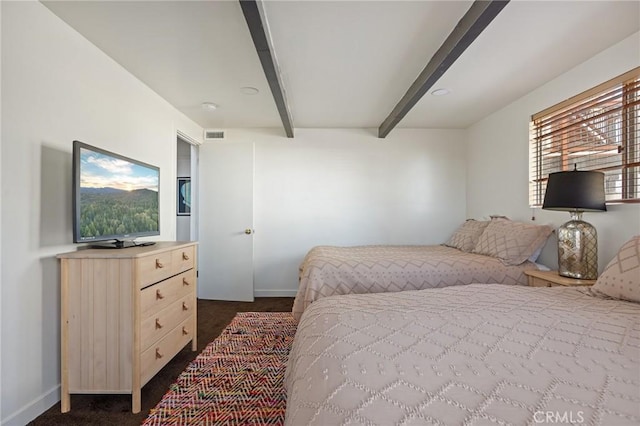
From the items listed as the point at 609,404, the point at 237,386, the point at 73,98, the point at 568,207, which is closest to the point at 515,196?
the point at 568,207

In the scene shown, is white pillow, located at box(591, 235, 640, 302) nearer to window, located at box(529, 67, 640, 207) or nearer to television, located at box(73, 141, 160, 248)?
window, located at box(529, 67, 640, 207)

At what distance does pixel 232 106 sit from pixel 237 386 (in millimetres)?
2669

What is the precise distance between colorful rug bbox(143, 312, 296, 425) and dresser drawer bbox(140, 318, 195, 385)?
16 cm

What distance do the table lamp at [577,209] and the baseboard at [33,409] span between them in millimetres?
3360

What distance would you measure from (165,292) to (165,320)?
0.61ft

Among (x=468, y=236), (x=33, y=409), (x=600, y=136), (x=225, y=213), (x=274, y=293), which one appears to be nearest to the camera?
(x=33, y=409)

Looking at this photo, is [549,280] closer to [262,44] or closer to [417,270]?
[417,270]

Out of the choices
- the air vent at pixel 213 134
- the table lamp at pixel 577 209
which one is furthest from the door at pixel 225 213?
the table lamp at pixel 577 209

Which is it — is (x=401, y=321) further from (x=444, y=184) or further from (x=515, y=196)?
(x=444, y=184)

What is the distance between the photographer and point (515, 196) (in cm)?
306

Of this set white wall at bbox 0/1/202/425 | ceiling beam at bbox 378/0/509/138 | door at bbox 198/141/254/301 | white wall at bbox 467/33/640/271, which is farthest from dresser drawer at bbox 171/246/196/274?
white wall at bbox 467/33/640/271

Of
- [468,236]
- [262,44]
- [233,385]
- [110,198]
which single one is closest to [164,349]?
[233,385]

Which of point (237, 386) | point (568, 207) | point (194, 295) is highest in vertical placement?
point (568, 207)

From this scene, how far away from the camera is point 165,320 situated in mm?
1900
